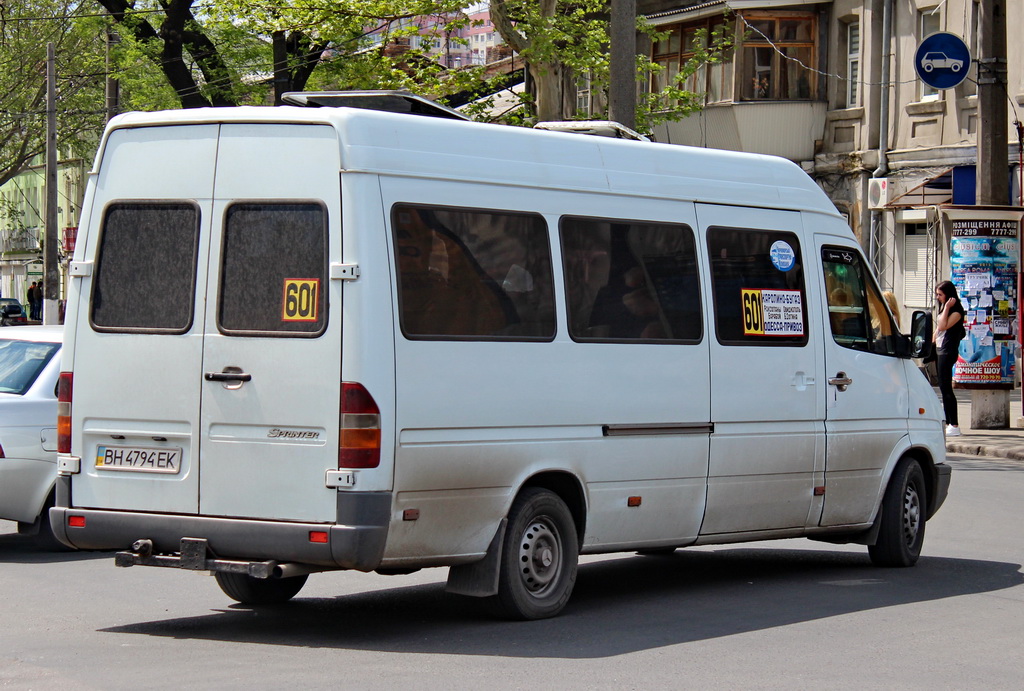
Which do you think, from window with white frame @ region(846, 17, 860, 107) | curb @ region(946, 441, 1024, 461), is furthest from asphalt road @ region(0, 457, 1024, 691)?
window with white frame @ region(846, 17, 860, 107)

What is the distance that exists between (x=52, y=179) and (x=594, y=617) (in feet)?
120

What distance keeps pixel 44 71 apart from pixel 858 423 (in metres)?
45.5

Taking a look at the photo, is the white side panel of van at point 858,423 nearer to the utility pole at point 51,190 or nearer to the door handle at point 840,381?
the door handle at point 840,381

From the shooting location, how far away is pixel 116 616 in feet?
27.7

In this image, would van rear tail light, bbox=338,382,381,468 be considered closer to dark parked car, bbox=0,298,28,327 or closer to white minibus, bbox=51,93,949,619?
white minibus, bbox=51,93,949,619

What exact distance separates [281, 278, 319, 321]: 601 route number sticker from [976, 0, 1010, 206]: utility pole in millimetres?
14539

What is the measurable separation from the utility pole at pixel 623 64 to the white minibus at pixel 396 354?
9.28m

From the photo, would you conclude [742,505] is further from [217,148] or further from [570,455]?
[217,148]

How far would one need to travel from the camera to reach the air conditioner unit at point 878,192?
1187 inches

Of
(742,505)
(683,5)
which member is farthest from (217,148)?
(683,5)

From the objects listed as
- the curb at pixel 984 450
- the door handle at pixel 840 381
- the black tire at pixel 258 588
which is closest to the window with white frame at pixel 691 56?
the curb at pixel 984 450

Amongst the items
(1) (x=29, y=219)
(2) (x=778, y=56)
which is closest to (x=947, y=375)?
(2) (x=778, y=56)

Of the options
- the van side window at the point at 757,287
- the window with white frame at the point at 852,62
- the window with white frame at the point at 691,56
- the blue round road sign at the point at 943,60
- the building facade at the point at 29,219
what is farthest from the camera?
the building facade at the point at 29,219

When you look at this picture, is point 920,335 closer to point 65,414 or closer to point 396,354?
point 396,354
